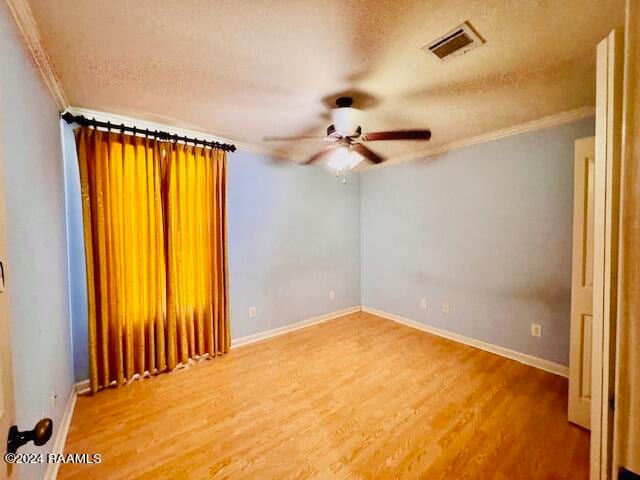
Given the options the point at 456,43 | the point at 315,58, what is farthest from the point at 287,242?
the point at 456,43

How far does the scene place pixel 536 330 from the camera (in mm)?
2473

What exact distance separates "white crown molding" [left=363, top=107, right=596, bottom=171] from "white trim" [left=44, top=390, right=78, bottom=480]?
13.2 ft

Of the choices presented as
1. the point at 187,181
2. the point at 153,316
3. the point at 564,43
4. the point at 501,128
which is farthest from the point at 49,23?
the point at 501,128

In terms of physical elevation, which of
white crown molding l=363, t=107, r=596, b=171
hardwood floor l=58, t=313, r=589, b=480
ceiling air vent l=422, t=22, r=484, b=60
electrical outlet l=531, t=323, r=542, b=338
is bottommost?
hardwood floor l=58, t=313, r=589, b=480

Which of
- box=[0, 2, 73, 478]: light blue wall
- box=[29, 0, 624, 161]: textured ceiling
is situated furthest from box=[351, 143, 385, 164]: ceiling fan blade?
box=[0, 2, 73, 478]: light blue wall

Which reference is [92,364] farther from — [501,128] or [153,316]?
[501,128]

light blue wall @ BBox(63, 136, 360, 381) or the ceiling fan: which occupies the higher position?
the ceiling fan

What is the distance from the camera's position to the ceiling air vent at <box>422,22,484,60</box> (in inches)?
52.1

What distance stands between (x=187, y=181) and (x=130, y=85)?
2.90 ft

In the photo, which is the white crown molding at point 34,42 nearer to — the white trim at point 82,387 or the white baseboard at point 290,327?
the white trim at point 82,387

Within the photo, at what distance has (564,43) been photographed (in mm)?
1409

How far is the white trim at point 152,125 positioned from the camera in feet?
7.04

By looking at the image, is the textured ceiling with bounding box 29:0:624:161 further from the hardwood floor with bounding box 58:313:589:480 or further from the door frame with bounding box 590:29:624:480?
the hardwood floor with bounding box 58:313:589:480

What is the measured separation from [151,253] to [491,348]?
352 centimetres
